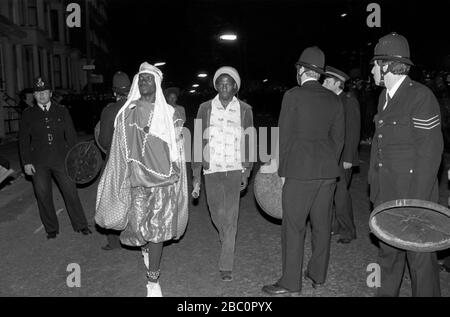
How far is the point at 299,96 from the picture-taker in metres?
4.34

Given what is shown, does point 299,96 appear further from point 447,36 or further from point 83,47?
point 83,47

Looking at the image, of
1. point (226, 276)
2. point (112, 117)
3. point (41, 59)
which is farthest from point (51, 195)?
point (41, 59)

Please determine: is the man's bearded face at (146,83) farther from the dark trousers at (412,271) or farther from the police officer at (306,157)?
the dark trousers at (412,271)

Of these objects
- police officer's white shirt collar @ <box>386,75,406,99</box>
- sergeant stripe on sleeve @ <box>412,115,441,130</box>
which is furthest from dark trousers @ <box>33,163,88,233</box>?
sergeant stripe on sleeve @ <box>412,115,441,130</box>

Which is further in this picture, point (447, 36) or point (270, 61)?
point (270, 61)

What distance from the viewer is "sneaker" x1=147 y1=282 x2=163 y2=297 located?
177 inches

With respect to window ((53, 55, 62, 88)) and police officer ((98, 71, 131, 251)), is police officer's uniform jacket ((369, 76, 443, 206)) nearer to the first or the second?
police officer ((98, 71, 131, 251))

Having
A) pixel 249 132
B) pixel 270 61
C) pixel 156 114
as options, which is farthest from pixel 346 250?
pixel 270 61

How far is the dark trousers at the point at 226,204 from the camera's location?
5.05 metres

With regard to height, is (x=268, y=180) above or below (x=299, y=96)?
below

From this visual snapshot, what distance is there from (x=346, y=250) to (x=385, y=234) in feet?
6.64

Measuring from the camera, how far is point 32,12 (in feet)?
93.0

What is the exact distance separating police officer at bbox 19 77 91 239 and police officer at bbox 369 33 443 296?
162 inches

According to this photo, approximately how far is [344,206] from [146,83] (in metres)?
2.97
